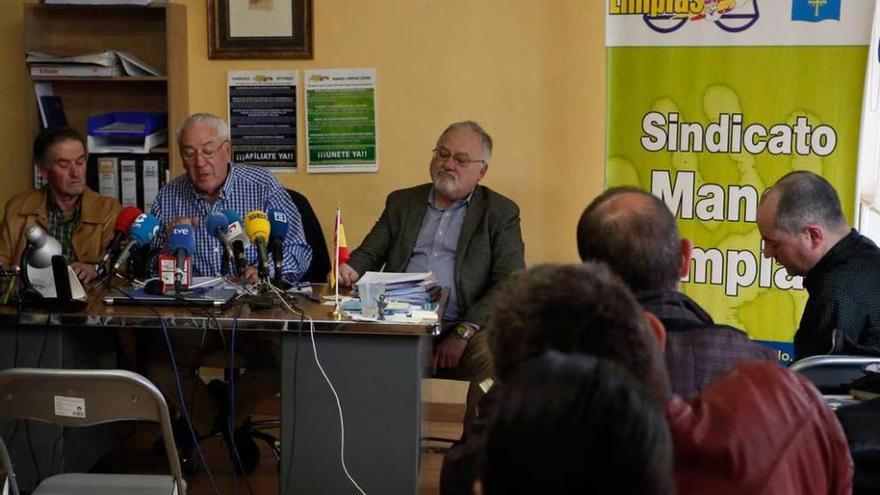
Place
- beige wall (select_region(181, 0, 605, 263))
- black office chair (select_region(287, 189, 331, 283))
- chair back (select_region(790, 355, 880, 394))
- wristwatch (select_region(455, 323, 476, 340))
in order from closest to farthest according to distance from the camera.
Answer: chair back (select_region(790, 355, 880, 394)), wristwatch (select_region(455, 323, 476, 340)), black office chair (select_region(287, 189, 331, 283)), beige wall (select_region(181, 0, 605, 263))

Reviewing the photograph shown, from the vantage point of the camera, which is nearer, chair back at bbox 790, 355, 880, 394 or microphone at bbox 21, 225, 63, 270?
chair back at bbox 790, 355, 880, 394

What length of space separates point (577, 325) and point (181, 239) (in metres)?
2.25

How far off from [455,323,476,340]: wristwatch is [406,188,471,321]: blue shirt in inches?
10.2

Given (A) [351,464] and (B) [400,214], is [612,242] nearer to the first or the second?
(A) [351,464]

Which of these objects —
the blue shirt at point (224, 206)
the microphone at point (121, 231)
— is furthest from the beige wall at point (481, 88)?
the microphone at point (121, 231)

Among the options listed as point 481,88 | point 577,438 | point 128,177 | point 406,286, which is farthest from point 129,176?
point 577,438

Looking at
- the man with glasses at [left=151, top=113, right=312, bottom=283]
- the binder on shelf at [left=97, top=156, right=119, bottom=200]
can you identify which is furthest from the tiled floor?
the binder on shelf at [left=97, top=156, right=119, bottom=200]

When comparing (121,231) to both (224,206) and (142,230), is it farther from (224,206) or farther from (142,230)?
(224,206)

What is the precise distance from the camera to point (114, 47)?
4.28 m

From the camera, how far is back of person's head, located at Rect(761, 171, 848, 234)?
2.63m

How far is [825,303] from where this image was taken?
8.13 feet

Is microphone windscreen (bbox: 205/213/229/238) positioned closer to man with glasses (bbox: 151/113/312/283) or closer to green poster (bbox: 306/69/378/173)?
man with glasses (bbox: 151/113/312/283)

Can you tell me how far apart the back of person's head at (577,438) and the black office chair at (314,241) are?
297 centimetres

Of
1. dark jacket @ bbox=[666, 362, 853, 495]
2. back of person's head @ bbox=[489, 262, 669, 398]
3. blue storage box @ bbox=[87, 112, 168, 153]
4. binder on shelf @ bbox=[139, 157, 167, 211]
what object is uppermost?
blue storage box @ bbox=[87, 112, 168, 153]
